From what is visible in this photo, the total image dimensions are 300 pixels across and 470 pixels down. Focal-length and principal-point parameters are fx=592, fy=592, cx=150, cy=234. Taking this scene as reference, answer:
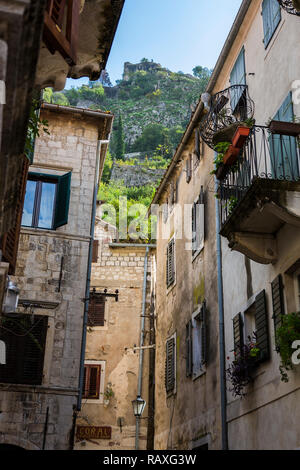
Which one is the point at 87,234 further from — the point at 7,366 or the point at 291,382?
the point at 291,382

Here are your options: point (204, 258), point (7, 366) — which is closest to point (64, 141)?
point (204, 258)

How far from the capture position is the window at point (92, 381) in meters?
20.8

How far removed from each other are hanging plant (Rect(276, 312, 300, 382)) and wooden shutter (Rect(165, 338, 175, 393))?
835 cm

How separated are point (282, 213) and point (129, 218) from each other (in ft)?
89.6

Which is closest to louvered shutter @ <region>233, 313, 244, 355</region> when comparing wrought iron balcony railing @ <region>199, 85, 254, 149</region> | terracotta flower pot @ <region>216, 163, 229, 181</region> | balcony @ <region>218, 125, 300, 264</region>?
balcony @ <region>218, 125, 300, 264</region>

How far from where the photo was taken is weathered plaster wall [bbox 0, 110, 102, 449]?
43.5 feet

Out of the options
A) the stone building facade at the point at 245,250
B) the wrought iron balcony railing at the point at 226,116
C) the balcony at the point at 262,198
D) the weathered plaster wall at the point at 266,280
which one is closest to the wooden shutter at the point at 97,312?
the stone building facade at the point at 245,250

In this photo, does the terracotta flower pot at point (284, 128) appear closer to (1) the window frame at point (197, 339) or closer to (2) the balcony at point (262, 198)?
(2) the balcony at point (262, 198)

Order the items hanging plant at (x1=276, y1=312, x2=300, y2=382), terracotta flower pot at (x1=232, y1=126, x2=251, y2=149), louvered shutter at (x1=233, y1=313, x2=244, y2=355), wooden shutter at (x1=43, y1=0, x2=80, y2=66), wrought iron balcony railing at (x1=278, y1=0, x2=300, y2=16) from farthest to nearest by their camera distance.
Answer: louvered shutter at (x1=233, y1=313, x2=244, y2=355), terracotta flower pot at (x1=232, y1=126, x2=251, y2=149), wrought iron balcony railing at (x1=278, y1=0, x2=300, y2=16), hanging plant at (x1=276, y1=312, x2=300, y2=382), wooden shutter at (x1=43, y1=0, x2=80, y2=66)

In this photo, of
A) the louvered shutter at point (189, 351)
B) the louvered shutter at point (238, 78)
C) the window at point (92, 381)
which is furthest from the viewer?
the window at point (92, 381)

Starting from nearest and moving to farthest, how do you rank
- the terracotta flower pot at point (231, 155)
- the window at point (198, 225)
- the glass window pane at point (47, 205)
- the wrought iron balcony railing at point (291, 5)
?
the wrought iron balcony railing at point (291, 5), the terracotta flower pot at point (231, 155), the glass window pane at point (47, 205), the window at point (198, 225)

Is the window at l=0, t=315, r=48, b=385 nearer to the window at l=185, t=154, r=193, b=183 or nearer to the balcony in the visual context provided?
the balcony

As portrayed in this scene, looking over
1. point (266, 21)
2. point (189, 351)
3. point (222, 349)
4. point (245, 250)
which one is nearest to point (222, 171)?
point (245, 250)

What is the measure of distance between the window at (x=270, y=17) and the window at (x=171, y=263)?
27.2 ft
